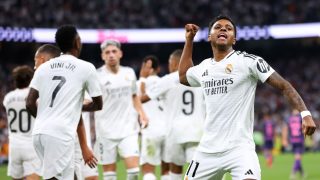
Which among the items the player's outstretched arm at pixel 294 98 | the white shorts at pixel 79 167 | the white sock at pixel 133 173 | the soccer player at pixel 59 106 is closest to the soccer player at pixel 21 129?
the white shorts at pixel 79 167

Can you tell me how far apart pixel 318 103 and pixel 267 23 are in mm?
5618

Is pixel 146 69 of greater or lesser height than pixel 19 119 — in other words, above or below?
above

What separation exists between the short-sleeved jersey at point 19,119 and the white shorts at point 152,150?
109 inches

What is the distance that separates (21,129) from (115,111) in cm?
151

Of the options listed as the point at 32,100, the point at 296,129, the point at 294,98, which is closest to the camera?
the point at 294,98

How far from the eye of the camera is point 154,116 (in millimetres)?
13922

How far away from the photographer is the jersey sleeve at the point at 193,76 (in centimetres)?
729

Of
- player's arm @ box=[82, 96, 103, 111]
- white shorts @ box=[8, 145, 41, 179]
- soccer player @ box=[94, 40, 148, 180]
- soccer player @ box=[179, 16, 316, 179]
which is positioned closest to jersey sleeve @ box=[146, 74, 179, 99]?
soccer player @ box=[94, 40, 148, 180]

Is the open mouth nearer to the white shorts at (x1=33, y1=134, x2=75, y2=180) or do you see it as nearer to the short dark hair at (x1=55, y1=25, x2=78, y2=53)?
the short dark hair at (x1=55, y1=25, x2=78, y2=53)

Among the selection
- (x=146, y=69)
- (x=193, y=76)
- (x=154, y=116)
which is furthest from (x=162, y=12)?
(x=193, y=76)

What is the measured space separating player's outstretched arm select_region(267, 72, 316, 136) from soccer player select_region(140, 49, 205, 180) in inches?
180

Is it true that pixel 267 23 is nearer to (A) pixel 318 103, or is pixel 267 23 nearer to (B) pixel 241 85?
(A) pixel 318 103

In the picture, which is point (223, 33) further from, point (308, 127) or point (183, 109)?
point (183, 109)

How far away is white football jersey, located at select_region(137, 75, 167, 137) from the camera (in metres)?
13.4
